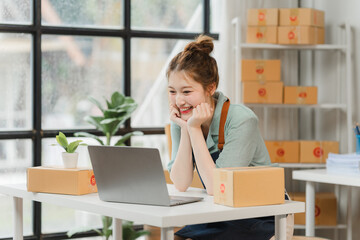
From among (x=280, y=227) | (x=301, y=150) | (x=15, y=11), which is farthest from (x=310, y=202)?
(x=15, y=11)

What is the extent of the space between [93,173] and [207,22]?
8.51 feet

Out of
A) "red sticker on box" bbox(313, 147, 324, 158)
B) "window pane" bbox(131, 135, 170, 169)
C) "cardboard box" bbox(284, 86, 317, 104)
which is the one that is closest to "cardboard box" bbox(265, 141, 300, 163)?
"red sticker on box" bbox(313, 147, 324, 158)

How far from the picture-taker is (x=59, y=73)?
13.1 feet

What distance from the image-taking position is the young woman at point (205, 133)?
2.05 metres

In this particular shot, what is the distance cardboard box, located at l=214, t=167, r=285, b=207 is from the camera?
1.71 metres

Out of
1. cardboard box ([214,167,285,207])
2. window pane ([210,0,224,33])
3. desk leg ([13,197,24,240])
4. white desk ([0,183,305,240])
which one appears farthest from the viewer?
window pane ([210,0,224,33])

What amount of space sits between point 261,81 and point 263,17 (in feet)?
1.45

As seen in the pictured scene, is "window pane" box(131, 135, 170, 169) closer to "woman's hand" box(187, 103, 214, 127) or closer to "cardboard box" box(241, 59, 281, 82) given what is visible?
"cardboard box" box(241, 59, 281, 82)

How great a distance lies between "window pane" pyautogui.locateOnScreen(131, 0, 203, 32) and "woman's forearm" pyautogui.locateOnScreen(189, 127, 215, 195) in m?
2.25

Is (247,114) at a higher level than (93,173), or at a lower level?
higher

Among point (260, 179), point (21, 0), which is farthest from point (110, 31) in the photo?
point (260, 179)

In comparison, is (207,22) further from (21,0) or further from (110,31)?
(21,0)

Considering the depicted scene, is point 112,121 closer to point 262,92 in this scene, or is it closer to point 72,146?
point 262,92

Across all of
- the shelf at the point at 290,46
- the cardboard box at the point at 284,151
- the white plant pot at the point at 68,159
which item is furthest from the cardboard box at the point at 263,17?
the white plant pot at the point at 68,159
